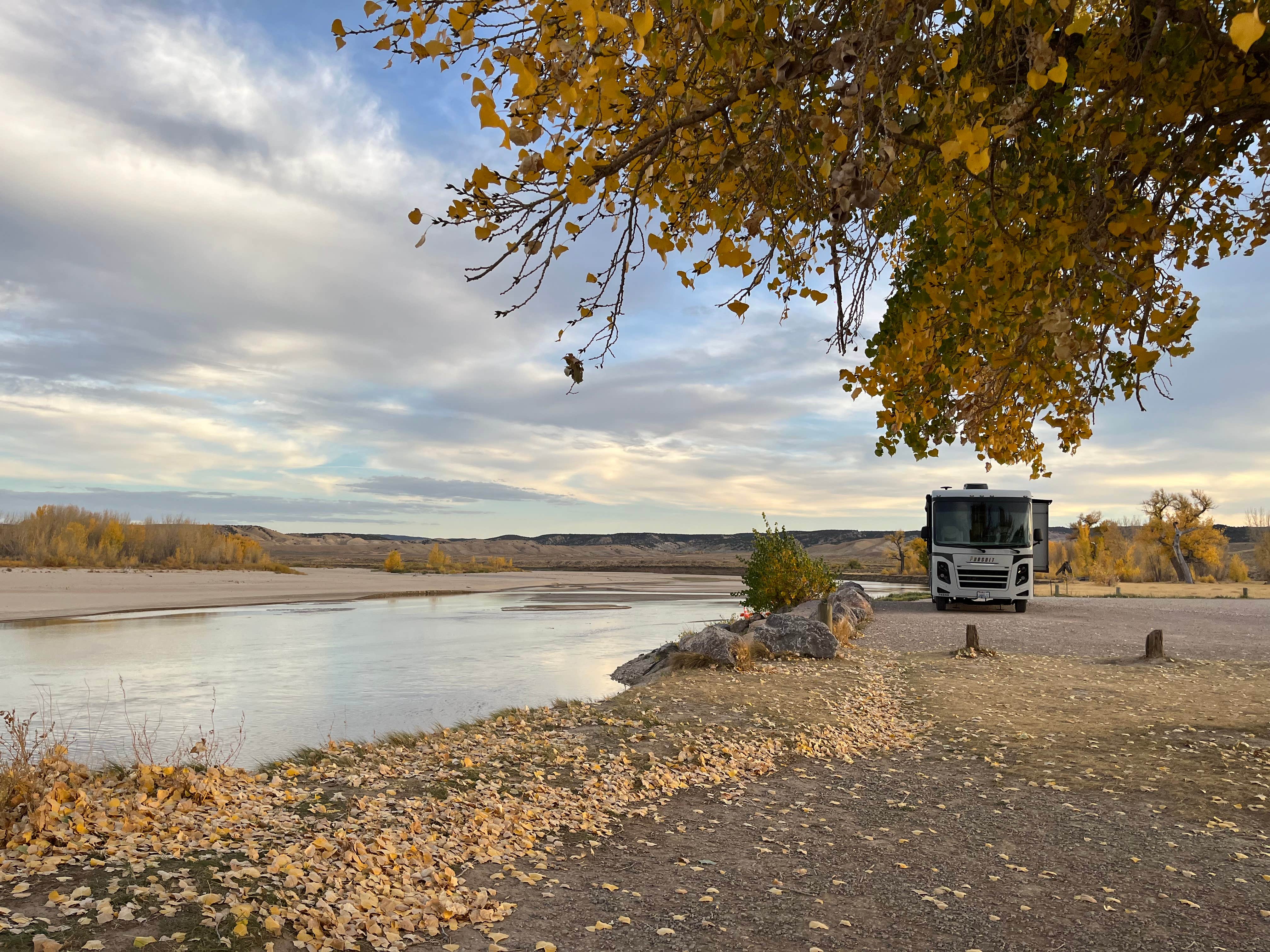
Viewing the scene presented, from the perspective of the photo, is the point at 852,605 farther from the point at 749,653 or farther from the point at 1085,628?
the point at 749,653

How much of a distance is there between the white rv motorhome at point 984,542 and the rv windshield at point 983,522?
0.04 ft

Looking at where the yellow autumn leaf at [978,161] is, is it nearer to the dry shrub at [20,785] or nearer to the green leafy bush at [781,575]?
the dry shrub at [20,785]

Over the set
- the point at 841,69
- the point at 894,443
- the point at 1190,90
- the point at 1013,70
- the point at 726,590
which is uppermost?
the point at 1013,70

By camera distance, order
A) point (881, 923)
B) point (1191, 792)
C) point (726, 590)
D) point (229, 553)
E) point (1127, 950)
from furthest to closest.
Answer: point (229, 553), point (726, 590), point (1191, 792), point (881, 923), point (1127, 950)

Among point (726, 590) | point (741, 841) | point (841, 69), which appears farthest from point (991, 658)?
point (726, 590)

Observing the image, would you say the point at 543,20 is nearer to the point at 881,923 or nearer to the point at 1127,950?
the point at 881,923

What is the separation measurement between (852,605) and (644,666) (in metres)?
8.91

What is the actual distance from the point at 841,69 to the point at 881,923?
13.0ft

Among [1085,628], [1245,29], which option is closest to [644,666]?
[1085,628]

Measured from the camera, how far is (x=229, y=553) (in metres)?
52.7

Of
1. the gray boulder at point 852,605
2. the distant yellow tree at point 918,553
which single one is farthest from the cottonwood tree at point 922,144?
the distant yellow tree at point 918,553

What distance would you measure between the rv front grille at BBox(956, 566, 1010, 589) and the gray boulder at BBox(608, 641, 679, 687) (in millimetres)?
11238

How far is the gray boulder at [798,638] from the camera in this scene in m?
12.6

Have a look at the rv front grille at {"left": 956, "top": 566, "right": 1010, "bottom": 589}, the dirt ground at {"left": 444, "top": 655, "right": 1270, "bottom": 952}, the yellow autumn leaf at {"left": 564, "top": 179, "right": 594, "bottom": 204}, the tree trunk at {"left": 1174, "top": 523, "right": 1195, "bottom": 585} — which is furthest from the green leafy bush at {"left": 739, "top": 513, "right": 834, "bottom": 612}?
the tree trunk at {"left": 1174, "top": 523, "right": 1195, "bottom": 585}
